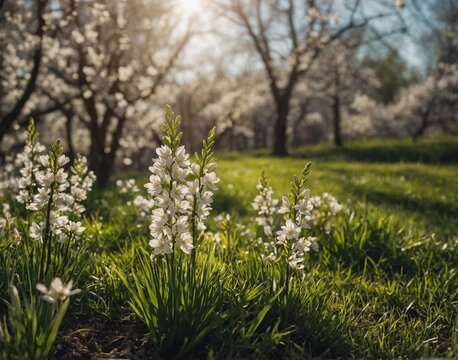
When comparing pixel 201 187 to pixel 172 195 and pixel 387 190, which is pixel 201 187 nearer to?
pixel 172 195

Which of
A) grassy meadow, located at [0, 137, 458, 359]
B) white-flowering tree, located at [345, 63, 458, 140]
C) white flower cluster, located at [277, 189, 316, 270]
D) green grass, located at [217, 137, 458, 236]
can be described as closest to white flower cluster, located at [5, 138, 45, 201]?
grassy meadow, located at [0, 137, 458, 359]

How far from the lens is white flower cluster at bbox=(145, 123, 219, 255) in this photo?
8.11 ft

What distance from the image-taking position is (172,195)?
2.46 meters

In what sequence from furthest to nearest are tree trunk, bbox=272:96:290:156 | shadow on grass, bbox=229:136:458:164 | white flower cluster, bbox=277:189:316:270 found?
tree trunk, bbox=272:96:290:156 < shadow on grass, bbox=229:136:458:164 < white flower cluster, bbox=277:189:316:270

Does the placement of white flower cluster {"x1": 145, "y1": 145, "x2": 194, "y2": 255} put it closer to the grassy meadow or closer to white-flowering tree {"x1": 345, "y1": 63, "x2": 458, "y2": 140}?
the grassy meadow

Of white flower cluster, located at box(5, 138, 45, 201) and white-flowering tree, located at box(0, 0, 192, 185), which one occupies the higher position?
white-flowering tree, located at box(0, 0, 192, 185)

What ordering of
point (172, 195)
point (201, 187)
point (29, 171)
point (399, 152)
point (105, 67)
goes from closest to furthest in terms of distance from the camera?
point (172, 195)
point (201, 187)
point (29, 171)
point (105, 67)
point (399, 152)

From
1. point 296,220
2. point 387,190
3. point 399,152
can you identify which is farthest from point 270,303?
point 399,152

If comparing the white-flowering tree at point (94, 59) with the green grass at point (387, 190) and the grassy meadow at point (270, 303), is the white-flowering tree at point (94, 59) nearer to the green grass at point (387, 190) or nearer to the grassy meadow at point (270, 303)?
the green grass at point (387, 190)

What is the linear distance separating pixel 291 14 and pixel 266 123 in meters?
37.7

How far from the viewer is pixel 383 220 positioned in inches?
191

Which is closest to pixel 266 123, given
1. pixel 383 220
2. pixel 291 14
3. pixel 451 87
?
pixel 451 87

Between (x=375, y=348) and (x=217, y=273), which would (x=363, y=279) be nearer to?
(x=375, y=348)

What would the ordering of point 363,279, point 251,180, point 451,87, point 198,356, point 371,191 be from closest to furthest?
point 198,356 → point 363,279 → point 371,191 → point 251,180 → point 451,87
